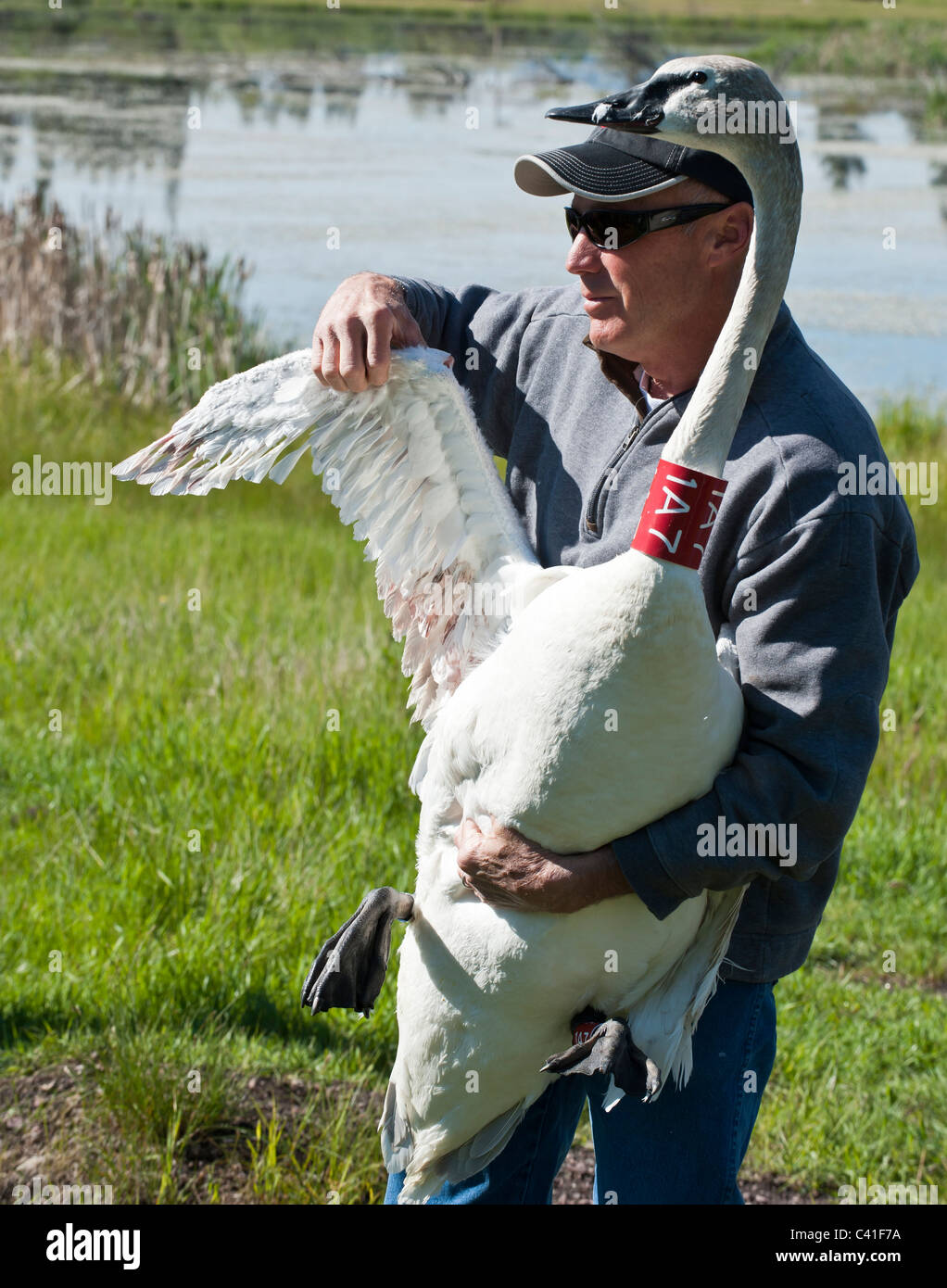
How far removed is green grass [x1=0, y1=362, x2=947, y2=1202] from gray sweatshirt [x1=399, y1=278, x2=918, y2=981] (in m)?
1.53

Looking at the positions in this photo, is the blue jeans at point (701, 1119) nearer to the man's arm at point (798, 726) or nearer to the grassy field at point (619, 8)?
the man's arm at point (798, 726)

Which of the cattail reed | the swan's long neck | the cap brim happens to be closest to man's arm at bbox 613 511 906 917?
the swan's long neck

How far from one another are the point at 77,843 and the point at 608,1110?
2551 millimetres

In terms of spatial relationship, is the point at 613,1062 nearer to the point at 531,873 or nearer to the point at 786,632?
the point at 531,873

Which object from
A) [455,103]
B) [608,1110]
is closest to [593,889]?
[608,1110]

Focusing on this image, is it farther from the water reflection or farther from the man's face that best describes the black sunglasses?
the water reflection

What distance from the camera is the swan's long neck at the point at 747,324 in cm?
225

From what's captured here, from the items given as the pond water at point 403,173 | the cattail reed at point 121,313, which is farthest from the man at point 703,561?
the pond water at point 403,173

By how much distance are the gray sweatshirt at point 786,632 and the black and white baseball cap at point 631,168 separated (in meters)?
0.29

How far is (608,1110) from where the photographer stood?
2.56 metres

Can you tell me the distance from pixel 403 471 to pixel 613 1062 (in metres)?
1.30

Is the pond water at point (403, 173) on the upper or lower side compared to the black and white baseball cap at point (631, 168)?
lower

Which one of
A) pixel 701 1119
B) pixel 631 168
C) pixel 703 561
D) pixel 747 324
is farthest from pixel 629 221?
pixel 701 1119

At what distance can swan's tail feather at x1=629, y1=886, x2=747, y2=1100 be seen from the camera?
2.48 meters
